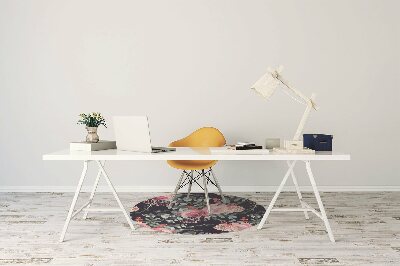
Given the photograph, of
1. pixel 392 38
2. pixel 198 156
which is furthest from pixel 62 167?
pixel 392 38

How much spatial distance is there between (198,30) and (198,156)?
2522 millimetres

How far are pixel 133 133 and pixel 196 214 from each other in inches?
48.1

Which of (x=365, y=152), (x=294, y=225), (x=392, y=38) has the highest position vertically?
(x=392, y=38)

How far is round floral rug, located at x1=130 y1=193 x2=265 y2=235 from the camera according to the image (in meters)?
3.16

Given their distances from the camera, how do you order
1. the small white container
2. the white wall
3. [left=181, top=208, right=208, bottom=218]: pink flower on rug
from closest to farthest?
the small white container
[left=181, top=208, right=208, bottom=218]: pink flower on rug
the white wall

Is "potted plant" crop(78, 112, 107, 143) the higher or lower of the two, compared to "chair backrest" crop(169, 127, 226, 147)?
higher

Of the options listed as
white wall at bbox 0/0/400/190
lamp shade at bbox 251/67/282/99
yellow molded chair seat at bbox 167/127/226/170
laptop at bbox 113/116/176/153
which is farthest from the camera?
white wall at bbox 0/0/400/190

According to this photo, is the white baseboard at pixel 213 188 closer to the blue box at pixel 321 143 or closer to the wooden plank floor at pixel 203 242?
the wooden plank floor at pixel 203 242

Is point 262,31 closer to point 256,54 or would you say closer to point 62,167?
point 256,54

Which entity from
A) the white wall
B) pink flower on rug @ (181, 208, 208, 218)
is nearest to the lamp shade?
pink flower on rug @ (181, 208, 208, 218)

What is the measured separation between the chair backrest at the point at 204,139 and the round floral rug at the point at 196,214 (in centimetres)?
62

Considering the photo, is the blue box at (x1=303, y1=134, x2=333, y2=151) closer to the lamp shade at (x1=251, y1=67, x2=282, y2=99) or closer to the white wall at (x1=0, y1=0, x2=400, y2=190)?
the lamp shade at (x1=251, y1=67, x2=282, y2=99)

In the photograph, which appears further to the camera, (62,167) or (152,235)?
(62,167)

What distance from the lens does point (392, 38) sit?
4656 mm
